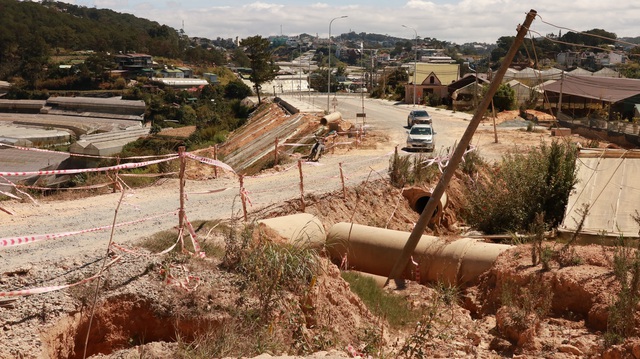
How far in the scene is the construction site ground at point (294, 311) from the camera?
883 cm

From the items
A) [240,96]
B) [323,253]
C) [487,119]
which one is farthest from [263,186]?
[240,96]

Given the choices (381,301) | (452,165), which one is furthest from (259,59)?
(381,301)

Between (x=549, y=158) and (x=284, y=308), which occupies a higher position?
(x=549, y=158)

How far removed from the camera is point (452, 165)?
1241 cm

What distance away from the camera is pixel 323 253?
1360cm

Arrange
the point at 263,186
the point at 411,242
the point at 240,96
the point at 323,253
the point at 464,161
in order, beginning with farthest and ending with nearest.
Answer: the point at 240,96 < the point at 464,161 < the point at 263,186 < the point at 323,253 < the point at 411,242

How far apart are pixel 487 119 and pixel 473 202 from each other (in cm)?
2453

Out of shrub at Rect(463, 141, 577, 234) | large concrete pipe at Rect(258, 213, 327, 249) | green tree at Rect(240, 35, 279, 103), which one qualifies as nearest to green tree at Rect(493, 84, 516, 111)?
green tree at Rect(240, 35, 279, 103)

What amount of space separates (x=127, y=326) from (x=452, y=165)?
21.9ft

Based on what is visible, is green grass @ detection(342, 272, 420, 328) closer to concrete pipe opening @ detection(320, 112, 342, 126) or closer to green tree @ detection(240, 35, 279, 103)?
concrete pipe opening @ detection(320, 112, 342, 126)

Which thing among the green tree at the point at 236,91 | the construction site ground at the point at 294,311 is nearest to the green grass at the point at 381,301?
the construction site ground at the point at 294,311

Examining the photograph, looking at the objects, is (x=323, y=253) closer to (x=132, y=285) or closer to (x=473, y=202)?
(x=132, y=285)

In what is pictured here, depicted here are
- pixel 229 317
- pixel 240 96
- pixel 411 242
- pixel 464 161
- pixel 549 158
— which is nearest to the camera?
pixel 229 317

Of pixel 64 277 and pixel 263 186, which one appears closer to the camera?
pixel 64 277
